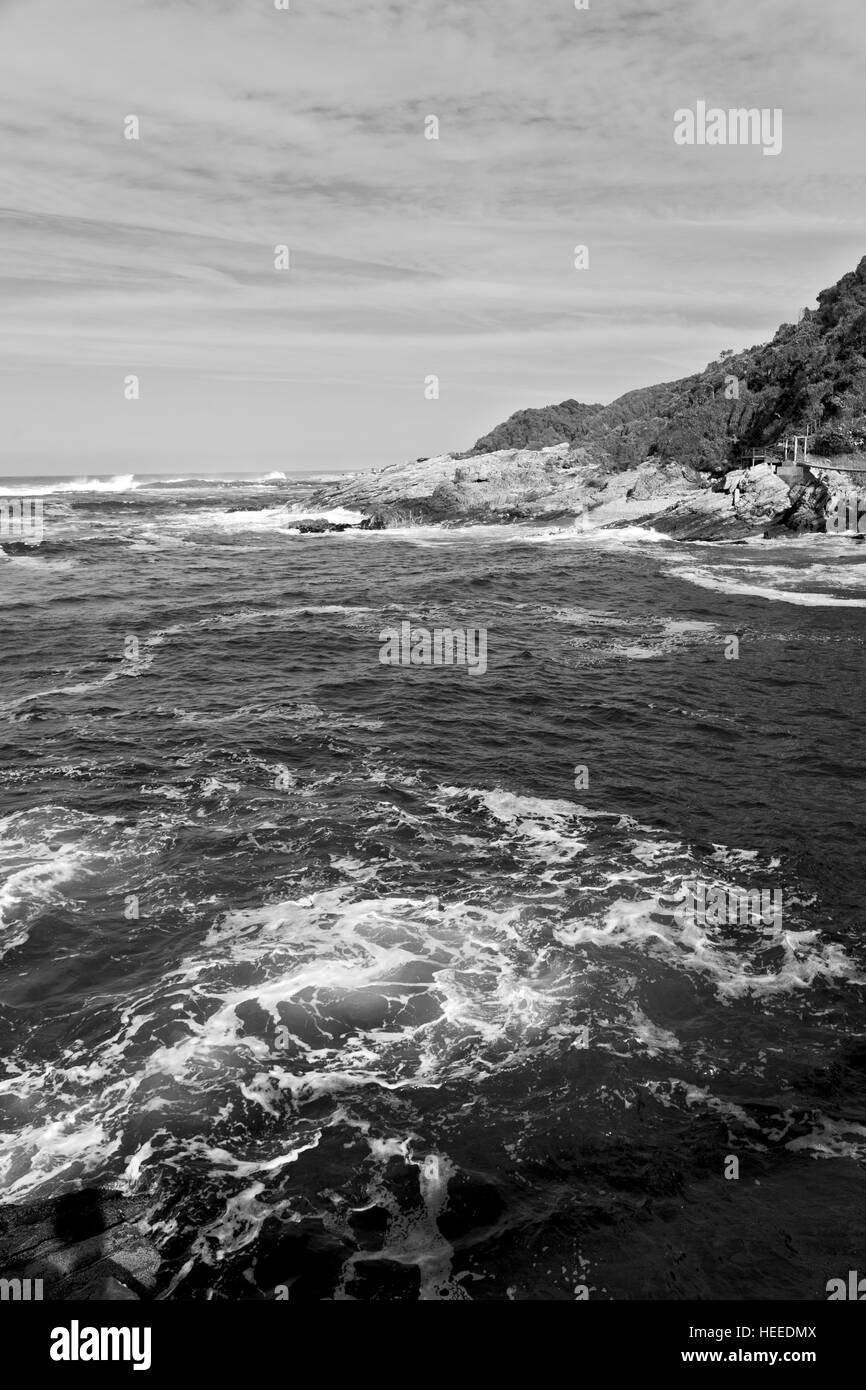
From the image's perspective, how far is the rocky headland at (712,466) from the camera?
229 feet

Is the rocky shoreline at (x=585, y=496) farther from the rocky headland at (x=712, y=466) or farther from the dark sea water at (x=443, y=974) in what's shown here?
the dark sea water at (x=443, y=974)

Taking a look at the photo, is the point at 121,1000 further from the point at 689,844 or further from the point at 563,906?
the point at 689,844

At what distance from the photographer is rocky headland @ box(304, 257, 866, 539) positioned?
2751 inches

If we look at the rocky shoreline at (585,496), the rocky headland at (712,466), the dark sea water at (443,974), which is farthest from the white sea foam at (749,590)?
the rocky headland at (712,466)

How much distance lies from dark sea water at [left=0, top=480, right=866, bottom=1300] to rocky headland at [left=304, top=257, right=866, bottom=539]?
4171 cm

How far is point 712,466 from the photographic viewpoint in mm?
86562

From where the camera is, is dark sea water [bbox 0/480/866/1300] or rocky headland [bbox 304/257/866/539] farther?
rocky headland [bbox 304/257/866/539]

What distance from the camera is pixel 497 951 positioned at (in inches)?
590

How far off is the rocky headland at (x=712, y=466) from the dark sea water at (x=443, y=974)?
137 ft

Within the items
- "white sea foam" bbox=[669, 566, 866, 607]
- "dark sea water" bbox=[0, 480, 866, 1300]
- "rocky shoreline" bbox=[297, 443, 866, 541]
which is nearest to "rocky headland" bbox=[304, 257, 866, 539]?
"rocky shoreline" bbox=[297, 443, 866, 541]

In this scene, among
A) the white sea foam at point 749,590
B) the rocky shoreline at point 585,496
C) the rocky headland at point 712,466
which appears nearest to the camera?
the white sea foam at point 749,590

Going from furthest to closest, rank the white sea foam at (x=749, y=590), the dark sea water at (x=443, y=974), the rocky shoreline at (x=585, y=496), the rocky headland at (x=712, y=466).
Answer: the rocky headland at (x=712, y=466)
the rocky shoreline at (x=585, y=496)
the white sea foam at (x=749, y=590)
the dark sea water at (x=443, y=974)

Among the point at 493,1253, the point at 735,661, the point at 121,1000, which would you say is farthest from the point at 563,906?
the point at 735,661

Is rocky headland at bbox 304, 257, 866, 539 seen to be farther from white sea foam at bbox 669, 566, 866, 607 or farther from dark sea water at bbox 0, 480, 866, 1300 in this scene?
dark sea water at bbox 0, 480, 866, 1300
